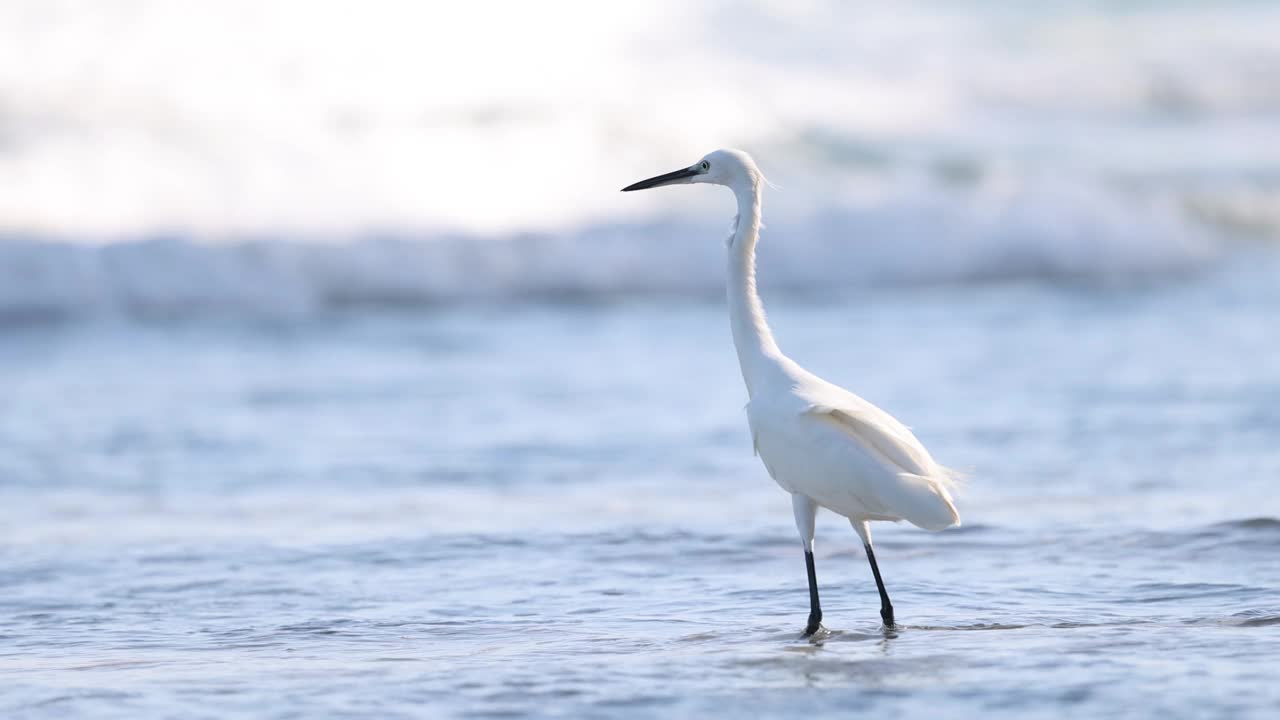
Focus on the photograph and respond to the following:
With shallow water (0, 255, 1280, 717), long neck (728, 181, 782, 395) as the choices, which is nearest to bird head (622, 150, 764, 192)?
long neck (728, 181, 782, 395)

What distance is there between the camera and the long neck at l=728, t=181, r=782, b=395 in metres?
5.64

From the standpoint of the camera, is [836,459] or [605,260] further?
[605,260]

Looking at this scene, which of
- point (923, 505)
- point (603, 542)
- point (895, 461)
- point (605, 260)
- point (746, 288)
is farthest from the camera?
point (605, 260)

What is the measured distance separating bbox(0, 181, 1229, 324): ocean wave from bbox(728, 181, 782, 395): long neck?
12.7 meters

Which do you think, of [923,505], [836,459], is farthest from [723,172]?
[923,505]

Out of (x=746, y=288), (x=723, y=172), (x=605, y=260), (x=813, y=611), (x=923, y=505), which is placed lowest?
(x=813, y=611)

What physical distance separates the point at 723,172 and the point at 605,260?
15.1 meters

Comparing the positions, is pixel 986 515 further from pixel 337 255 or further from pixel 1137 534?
pixel 337 255

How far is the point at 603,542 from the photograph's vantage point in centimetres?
697

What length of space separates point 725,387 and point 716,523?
5.00 m

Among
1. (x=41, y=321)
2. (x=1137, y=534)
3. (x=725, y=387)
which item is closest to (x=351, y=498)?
(x=1137, y=534)

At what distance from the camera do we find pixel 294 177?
2142 centimetres

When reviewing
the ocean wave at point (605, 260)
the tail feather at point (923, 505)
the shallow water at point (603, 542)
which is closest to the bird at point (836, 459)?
the tail feather at point (923, 505)

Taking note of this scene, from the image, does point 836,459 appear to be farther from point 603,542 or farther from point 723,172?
point 603,542
